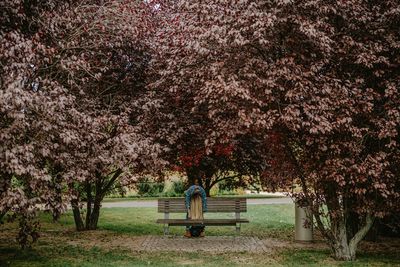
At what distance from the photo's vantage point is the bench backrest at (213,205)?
13055 mm

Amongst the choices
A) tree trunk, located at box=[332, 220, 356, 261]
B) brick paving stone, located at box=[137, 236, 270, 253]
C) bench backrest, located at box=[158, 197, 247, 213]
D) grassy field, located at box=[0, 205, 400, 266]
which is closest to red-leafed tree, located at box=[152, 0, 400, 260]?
tree trunk, located at box=[332, 220, 356, 261]

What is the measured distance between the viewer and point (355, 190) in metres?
8.58

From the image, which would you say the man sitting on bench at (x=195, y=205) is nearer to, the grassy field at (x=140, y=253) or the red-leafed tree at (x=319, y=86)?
the grassy field at (x=140, y=253)

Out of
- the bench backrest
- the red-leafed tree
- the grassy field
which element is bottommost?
the grassy field

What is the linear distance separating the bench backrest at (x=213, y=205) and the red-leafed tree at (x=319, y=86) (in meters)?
3.46

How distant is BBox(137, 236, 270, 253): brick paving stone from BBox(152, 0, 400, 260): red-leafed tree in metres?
2.04

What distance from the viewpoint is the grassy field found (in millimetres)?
9125

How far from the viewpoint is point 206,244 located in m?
11.3

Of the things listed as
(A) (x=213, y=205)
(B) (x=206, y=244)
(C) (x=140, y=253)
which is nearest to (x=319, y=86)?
(B) (x=206, y=244)

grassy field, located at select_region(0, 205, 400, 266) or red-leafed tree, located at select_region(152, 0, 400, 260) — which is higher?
red-leafed tree, located at select_region(152, 0, 400, 260)

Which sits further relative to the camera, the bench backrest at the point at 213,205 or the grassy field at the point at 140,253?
the bench backrest at the point at 213,205

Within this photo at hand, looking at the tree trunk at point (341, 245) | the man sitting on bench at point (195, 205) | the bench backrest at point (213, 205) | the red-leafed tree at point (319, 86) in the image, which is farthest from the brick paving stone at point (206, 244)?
the red-leafed tree at point (319, 86)

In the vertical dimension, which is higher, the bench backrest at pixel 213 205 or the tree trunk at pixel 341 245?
the bench backrest at pixel 213 205

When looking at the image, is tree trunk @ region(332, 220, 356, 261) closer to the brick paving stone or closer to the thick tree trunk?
the thick tree trunk
